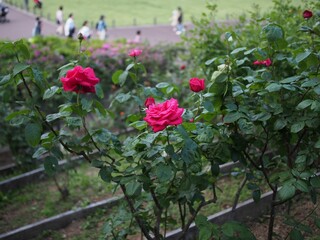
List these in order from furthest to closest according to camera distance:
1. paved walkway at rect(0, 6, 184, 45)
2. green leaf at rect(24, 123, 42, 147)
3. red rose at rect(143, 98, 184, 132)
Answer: paved walkway at rect(0, 6, 184, 45) → green leaf at rect(24, 123, 42, 147) → red rose at rect(143, 98, 184, 132)

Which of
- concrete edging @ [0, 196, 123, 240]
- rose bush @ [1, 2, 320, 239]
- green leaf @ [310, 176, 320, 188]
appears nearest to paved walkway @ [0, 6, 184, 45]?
concrete edging @ [0, 196, 123, 240]

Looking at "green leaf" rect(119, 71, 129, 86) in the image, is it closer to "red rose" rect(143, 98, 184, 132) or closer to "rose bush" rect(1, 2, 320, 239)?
"rose bush" rect(1, 2, 320, 239)

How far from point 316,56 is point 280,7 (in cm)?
239

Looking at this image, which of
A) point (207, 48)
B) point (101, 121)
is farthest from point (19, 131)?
point (207, 48)

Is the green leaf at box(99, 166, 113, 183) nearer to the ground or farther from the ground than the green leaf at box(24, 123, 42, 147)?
nearer to the ground

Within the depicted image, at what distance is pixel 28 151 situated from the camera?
625 centimetres

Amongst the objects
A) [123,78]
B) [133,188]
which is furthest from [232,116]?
[123,78]

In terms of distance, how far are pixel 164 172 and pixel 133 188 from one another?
0.24 meters

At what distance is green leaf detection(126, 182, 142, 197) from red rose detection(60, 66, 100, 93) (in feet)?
2.05

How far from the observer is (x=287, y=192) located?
2262 millimetres

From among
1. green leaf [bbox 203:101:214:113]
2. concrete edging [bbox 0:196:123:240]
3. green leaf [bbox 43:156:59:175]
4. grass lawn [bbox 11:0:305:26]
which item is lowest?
concrete edging [bbox 0:196:123:240]

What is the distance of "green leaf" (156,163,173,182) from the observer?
2.28m

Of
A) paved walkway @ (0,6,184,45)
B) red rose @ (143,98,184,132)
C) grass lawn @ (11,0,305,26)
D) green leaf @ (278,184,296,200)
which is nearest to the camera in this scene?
red rose @ (143,98,184,132)

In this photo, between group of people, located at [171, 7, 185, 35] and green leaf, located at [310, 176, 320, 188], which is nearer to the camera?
green leaf, located at [310, 176, 320, 188]
